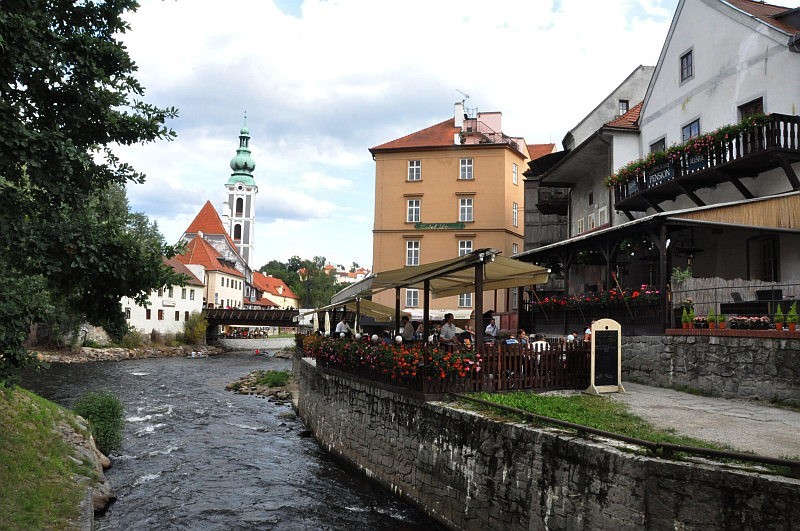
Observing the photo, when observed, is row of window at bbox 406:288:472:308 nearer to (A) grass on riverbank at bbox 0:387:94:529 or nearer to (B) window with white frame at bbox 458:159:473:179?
(B) window with white frame at bbox 458:159:473:179

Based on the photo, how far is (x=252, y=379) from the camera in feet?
111

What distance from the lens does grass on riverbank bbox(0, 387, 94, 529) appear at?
764cm

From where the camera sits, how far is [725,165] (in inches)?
637

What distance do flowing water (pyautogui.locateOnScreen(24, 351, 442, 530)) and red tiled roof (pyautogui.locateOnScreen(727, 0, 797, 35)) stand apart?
16656 millimetres

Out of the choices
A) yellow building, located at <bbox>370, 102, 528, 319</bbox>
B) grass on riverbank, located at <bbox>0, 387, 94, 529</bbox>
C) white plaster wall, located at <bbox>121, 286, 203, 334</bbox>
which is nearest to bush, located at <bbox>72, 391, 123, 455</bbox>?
→ grass on riverbank, located at <bbox>0, 387, 94, 529</bbox>

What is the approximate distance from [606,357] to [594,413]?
274cm

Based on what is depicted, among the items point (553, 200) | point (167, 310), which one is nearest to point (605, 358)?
point (553, 200)

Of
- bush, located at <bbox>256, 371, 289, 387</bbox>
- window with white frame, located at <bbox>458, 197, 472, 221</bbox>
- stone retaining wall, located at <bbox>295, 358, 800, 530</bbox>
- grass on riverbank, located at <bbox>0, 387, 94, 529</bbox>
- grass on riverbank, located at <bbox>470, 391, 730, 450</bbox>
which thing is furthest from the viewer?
window with white frame, located at <bbox>458, 197, 472, 221</bbox>

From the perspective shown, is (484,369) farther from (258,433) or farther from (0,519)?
(258,433)

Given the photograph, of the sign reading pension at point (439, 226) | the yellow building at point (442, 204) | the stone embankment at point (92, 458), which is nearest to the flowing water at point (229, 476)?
the stone embankment at point (92, 458)

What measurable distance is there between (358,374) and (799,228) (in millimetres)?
10800

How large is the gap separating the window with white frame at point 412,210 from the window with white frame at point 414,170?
159 centimetres

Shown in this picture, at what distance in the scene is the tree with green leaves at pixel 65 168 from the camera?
667 centimetres

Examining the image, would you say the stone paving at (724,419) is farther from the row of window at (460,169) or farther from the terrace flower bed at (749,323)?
the row of window at (460,169)
